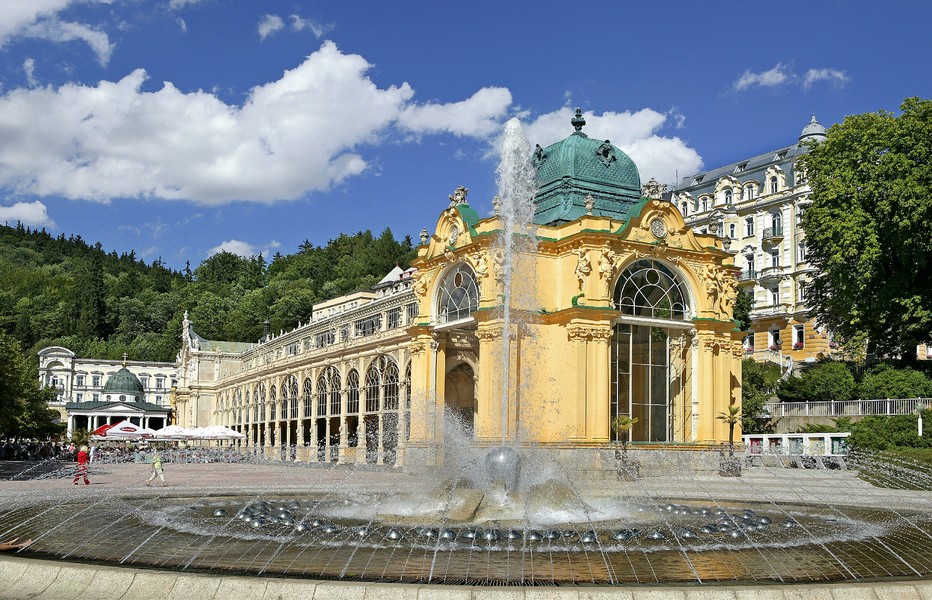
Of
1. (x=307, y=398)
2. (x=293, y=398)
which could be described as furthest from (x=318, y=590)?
(x=293, y=398)

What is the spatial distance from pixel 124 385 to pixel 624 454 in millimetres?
115454

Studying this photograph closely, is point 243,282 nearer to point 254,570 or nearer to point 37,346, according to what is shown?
point 37,346

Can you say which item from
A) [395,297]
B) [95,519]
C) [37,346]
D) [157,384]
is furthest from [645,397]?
[37,346]

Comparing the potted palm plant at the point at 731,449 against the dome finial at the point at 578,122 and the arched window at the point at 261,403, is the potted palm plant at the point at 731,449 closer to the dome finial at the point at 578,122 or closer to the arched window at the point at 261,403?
the dome finial at the point at 578,122

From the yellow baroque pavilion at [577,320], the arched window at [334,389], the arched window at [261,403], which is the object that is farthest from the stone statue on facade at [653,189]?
the arched window at [261,403]

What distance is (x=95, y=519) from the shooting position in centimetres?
1991

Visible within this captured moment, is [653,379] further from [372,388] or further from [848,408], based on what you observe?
[372,388]

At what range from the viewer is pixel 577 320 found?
3884 centimetres

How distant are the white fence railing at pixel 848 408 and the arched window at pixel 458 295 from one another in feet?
72.7

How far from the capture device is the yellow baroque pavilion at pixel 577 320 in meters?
39.0

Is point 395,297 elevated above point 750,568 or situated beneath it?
elevated above

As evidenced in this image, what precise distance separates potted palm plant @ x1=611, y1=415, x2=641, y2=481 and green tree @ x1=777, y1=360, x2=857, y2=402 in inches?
748

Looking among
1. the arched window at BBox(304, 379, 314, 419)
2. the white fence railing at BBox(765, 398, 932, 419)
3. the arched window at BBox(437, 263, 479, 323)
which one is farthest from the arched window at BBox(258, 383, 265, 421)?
the white fence railing at BBox(765, 398, 932, 419)

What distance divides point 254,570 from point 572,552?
17.6ft
